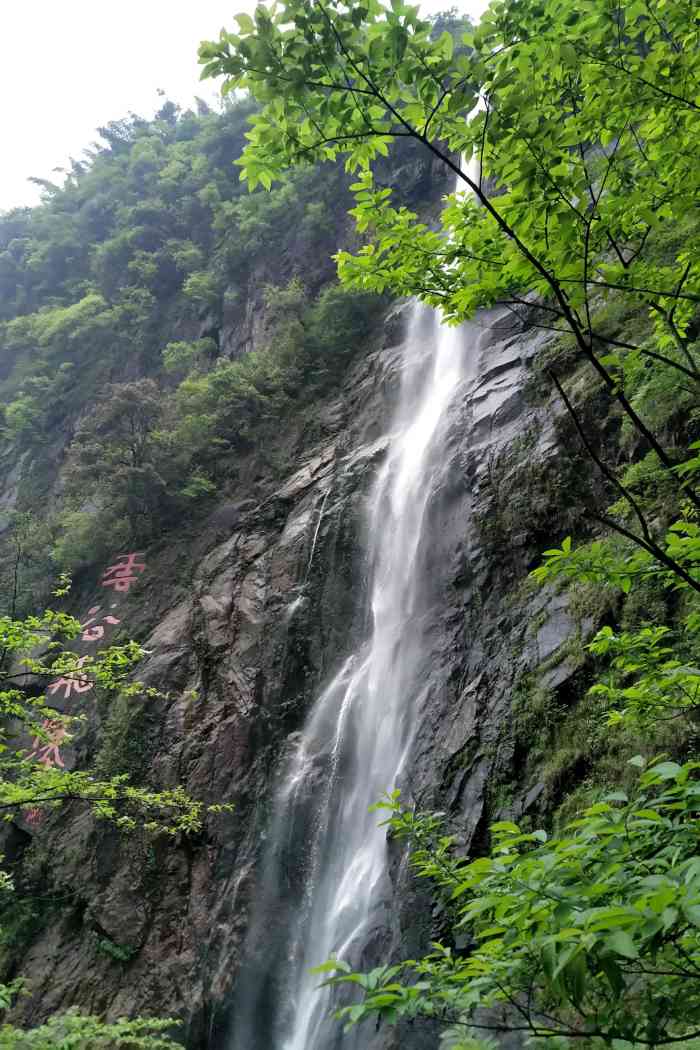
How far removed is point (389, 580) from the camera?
1159 cm

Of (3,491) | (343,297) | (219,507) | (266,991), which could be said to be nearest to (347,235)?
(343,297)

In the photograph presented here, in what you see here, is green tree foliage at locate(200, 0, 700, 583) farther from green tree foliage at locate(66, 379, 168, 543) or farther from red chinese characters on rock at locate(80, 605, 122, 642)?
green tree foliage at locate(66, 379, 168, 543)

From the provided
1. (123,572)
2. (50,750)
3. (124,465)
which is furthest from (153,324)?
(50,750)

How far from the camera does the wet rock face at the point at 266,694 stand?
7785 millimetres

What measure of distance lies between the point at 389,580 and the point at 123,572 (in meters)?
8.50

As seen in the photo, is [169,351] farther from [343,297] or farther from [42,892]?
[42,892]

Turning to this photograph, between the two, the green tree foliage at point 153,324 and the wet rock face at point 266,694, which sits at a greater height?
the green tree foliage at point 153,324

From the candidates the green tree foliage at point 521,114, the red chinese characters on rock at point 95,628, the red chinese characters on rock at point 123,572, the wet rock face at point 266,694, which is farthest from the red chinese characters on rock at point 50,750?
the green tree foliage at point 521,114

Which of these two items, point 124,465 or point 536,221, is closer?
point 536,221

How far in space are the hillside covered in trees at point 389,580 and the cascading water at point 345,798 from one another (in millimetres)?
68

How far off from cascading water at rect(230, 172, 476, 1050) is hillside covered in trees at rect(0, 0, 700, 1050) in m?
0.07

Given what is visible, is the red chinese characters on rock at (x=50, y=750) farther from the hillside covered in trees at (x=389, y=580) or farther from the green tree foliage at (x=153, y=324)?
the green tree foliage at (x=153, y=324)

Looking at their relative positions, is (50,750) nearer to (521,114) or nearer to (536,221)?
(536,221)

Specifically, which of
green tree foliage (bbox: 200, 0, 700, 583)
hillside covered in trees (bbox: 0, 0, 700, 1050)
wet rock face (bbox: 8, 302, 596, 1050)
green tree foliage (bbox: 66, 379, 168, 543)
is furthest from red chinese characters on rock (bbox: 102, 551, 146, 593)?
green tree foliage (bbox: 200, 0, 700, 583)
